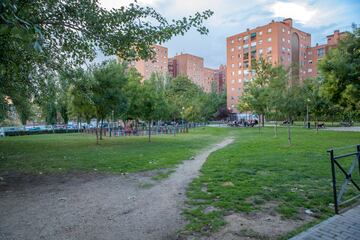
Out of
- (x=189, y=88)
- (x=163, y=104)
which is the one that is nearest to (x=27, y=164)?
(x=163, y=104)

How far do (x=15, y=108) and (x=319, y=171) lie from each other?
20.8 meters

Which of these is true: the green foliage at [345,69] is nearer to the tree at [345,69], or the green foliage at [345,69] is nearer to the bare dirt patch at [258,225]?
the tree at [345,69]

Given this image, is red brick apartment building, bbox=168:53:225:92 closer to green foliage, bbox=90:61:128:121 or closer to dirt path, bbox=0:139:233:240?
green foliage, bbox=90:61:128:121

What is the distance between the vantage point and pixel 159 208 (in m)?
4.82

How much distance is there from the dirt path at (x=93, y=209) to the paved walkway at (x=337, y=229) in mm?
1990

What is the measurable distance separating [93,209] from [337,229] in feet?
14.0

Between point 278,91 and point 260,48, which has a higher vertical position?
point 260,48

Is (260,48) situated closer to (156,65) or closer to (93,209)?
(156,65)

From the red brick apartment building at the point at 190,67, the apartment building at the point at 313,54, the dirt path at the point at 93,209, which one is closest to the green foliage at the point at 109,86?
the dirt path at the point at 93,209

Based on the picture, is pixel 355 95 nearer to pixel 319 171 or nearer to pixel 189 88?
pixel 319 171

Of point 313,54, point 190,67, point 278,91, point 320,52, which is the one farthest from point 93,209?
point 190,67

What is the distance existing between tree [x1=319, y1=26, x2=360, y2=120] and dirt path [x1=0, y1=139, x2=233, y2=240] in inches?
497

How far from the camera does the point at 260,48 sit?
7331 cm

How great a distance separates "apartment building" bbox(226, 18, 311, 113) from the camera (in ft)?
228
